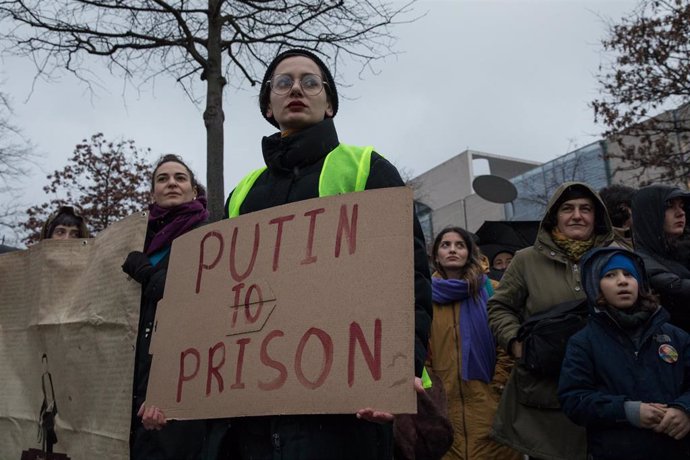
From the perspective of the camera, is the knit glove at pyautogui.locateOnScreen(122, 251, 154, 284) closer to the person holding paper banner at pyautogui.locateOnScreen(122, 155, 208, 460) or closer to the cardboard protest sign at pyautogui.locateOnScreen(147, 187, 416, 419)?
the person holding paper banner at pyautogui.locateOnScreen(122, 155, 208, 460)

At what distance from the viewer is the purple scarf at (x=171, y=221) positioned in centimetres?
323

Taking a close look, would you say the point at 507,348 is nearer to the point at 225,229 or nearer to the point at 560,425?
the point at 560,425

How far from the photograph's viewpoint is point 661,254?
3.52 meters

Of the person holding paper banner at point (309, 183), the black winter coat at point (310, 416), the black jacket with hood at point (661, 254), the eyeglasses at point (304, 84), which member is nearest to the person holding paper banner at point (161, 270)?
the black winter coat at point (310, 416)

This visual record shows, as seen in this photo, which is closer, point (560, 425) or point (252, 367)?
point (252, 367)

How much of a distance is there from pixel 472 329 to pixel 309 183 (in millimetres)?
2193

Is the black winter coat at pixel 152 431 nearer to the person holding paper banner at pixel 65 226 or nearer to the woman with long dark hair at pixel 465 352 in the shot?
the person holding paper banner at pixel 65 226

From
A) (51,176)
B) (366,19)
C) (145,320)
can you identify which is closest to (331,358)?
(145,320)

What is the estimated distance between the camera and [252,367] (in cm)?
195

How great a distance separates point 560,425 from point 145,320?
1.96 m

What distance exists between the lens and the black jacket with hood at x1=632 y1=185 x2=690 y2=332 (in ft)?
10.8

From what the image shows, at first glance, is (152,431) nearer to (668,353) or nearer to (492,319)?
(492,319)

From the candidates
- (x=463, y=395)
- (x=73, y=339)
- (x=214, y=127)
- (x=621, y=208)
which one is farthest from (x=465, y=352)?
(x=214, y=127)

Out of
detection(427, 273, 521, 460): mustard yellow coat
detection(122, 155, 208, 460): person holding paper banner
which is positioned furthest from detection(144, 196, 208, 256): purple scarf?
detection(427, 273, 521, 460): mustard yellow coat
